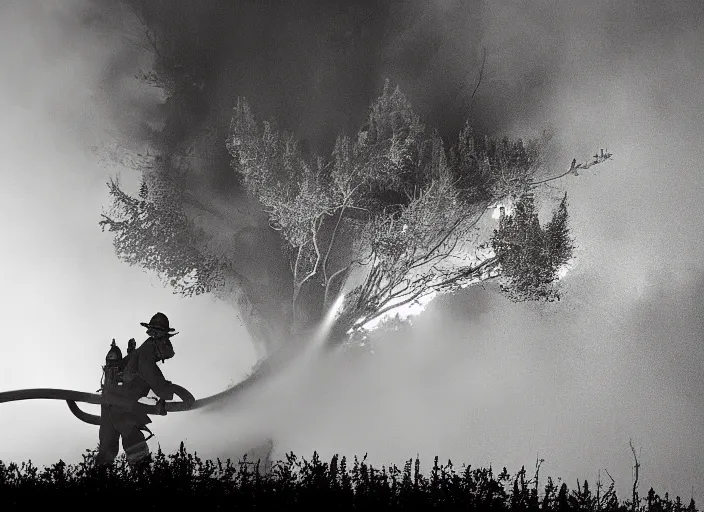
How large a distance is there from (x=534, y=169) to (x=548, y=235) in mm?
2092

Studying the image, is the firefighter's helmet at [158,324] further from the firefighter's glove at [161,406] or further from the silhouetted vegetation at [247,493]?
the silhouetted vegetation at [247,493]

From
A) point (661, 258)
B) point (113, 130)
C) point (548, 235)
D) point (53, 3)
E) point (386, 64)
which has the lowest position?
point (548, 235)

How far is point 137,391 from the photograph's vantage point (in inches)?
430

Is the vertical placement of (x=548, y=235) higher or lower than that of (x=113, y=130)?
lower

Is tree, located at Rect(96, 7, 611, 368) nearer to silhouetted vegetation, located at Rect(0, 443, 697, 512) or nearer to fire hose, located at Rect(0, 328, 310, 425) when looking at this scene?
fire hose, located at Rect(0, 328, 310, 425)

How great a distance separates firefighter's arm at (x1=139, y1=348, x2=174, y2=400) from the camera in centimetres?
1061

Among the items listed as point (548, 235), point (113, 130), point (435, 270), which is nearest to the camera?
point (548, 235)

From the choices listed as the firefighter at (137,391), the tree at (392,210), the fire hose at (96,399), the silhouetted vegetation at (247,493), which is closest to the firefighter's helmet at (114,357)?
the firefighter at (137,391)

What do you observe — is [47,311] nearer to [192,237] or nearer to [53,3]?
[192,237]

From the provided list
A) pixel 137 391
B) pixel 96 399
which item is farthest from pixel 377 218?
pixel 96 399

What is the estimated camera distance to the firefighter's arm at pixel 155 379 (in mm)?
10609

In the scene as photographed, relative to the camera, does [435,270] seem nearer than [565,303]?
Yes

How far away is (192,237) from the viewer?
17047 millimetres

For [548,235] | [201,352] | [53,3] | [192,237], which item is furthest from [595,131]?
[53,3]
